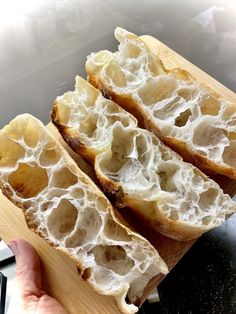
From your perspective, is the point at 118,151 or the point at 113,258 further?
the point at 118,151

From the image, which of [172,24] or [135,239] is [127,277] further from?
[172,24]

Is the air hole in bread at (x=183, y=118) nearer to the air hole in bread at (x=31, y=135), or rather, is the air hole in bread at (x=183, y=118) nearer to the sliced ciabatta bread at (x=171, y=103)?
the sliced ciabatta bread at (x=171, y=103)

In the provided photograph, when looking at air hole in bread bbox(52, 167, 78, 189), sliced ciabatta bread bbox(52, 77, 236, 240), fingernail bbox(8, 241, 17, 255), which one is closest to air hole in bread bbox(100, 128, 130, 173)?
sliced ciabatta bread bbox(52, 77, 236, 240)

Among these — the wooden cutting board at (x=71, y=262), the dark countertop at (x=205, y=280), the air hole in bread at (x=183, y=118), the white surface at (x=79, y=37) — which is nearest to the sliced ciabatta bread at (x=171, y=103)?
the air hole in bread at (x=183, y=118)

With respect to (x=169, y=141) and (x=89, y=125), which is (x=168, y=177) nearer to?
(x=169, y=141)

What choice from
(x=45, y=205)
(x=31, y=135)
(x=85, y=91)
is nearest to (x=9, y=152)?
(x=31, y=135)

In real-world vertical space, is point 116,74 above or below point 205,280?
above

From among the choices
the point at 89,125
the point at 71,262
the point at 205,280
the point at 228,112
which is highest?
the point at 89,125

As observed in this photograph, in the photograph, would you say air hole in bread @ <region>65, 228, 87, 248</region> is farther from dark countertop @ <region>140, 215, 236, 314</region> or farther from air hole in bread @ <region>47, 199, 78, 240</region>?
dark countertop @ <region>140, 215, 236, 314</region>
